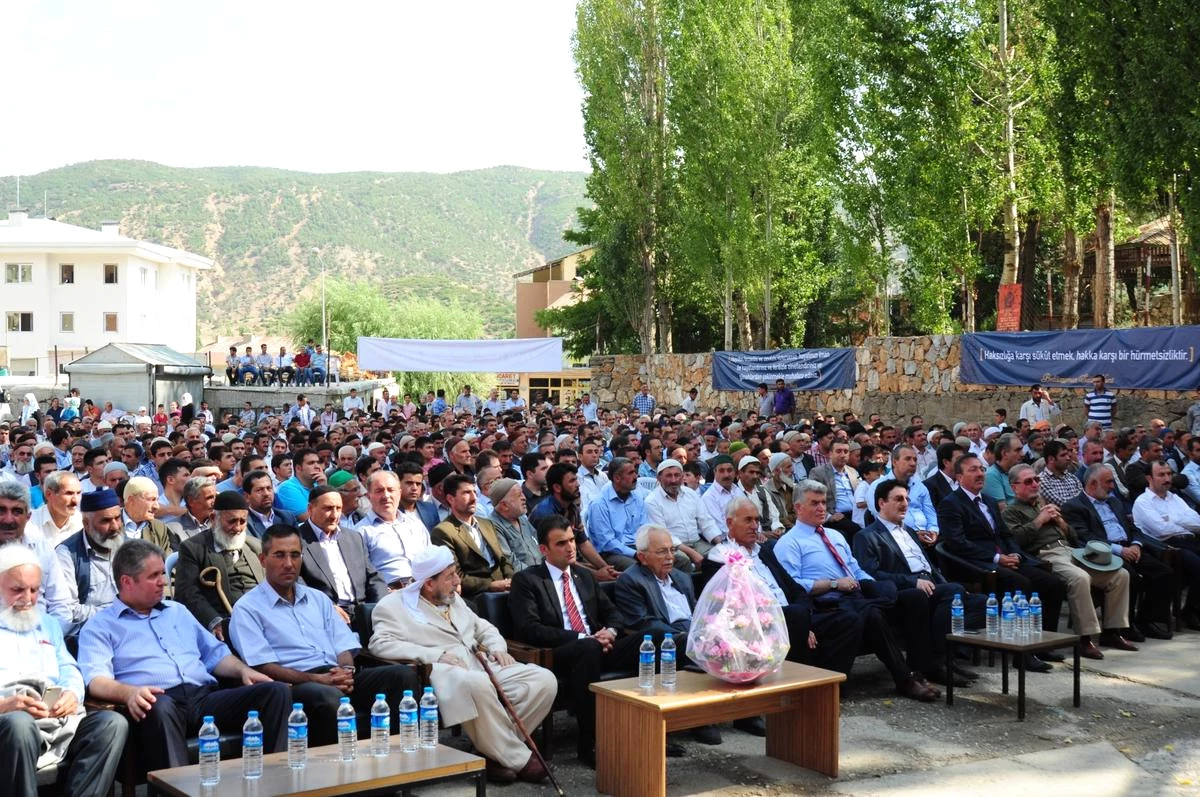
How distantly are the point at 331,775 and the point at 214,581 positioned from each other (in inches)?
77.0

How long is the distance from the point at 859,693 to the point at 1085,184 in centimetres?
1292

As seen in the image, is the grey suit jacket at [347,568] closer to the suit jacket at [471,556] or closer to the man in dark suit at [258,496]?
the suit jacket at [471,556]

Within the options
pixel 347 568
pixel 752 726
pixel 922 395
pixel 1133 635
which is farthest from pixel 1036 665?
pixel 922 395

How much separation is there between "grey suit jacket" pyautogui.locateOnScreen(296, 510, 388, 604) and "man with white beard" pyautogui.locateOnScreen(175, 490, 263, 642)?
35 centimetres

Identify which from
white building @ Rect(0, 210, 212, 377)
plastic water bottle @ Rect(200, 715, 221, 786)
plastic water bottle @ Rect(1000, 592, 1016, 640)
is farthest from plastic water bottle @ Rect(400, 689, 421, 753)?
white building @ Rect(0, 210, 212, 377)

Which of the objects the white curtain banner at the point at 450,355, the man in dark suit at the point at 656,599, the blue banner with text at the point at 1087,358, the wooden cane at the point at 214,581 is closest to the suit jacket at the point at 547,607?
the man in dark suit at the point at 656,599

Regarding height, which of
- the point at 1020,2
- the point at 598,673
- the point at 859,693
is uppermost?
the point at 1020,2

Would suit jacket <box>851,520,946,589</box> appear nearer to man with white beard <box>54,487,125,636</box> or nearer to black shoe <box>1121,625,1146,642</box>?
black shoe <box>1121,625,1146,642</box>

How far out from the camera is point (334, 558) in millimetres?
6637

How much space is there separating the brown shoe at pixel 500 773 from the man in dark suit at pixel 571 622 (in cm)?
49

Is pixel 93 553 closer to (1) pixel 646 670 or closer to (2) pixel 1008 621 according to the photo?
(1) pixel 646 670

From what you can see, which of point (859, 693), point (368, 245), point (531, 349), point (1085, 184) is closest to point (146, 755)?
point (859, 693)

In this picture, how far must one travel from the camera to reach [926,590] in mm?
7168

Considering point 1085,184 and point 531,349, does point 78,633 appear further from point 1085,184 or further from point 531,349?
point 531,349
